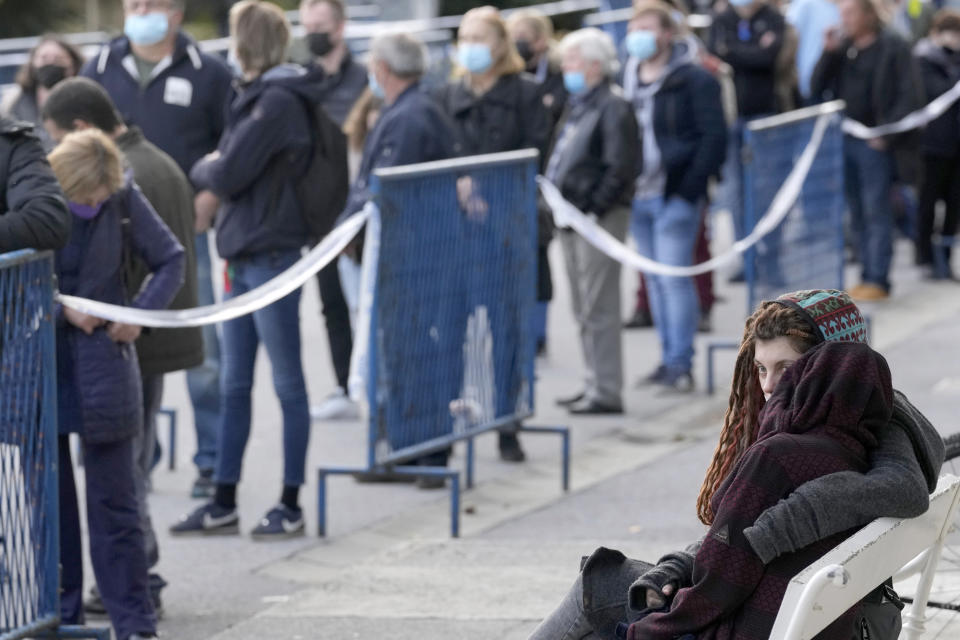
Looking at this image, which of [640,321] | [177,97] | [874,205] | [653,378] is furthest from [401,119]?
[874,205]

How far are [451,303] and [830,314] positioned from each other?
143 inches

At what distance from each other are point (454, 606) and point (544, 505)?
1.64 meters

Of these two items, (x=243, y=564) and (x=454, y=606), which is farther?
(x=243, y=564)

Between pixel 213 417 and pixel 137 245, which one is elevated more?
pixel 137 245

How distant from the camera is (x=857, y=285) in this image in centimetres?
1172

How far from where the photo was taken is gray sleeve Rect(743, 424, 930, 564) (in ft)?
10.2

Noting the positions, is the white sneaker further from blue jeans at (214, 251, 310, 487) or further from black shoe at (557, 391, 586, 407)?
blue jeans at (214, 251, 310, 487)

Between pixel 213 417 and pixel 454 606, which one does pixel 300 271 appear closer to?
pixel 213 417

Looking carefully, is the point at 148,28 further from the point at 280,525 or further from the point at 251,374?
the point at 280,525

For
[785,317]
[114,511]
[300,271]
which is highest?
[785,317]

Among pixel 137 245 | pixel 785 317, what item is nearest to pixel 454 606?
pixel 137 245

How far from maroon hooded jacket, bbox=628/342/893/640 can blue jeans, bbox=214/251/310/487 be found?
11.7 feet

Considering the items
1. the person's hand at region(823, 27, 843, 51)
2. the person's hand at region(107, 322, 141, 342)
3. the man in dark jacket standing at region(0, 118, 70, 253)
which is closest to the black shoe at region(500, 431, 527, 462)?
the person's hand at region(107, 322, 141, 342)

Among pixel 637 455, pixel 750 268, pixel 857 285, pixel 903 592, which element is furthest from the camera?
pixel 857 285
